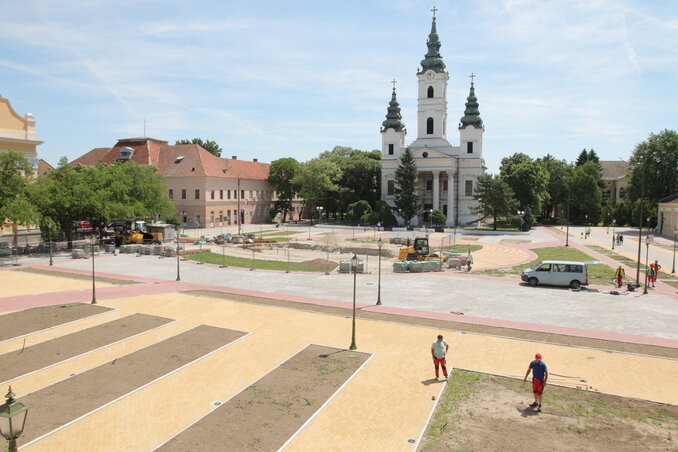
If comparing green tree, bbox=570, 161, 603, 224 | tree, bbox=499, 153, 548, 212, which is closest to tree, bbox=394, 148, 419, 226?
tree, bbox=499, 153, 548, 212

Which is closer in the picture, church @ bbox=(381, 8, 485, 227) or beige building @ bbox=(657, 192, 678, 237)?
beige building @ bbox=(657, 192, 678, 237)

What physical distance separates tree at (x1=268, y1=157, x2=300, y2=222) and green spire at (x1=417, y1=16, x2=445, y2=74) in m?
26.4

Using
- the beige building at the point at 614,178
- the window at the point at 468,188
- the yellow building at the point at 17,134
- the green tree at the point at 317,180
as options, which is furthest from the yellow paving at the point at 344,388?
the beige building at the point at 614,178

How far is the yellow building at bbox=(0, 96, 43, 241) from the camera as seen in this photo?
1810 inches

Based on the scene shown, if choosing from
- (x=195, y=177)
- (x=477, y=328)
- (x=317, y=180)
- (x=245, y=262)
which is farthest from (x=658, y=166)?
(x=195, y=177)

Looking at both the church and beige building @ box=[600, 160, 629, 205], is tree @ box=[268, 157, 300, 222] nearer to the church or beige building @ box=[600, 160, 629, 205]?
the church

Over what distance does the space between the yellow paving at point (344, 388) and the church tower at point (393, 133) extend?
2341 inches

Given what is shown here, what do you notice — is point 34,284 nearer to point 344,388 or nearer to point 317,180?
point 344,388

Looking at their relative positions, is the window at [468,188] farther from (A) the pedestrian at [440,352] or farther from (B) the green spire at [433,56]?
(A) the pedestrian at [440,352]

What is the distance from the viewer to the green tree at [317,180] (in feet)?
243

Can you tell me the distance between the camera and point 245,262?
36562mm

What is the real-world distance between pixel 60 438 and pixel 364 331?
1086 centimetres

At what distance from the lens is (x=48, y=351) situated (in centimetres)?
1584

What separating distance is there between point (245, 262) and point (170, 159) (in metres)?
40.5
